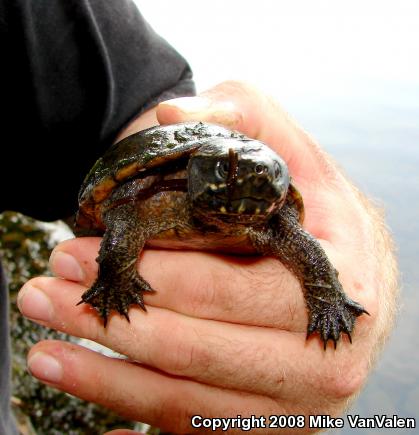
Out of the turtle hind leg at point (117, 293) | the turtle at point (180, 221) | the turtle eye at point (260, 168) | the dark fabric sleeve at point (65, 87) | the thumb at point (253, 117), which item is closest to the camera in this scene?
the turtle eye at point (260, 168)

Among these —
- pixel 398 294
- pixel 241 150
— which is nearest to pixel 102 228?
pixel 241 150

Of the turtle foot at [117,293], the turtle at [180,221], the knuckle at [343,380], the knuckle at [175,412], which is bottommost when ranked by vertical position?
the knuckle at [175,412]

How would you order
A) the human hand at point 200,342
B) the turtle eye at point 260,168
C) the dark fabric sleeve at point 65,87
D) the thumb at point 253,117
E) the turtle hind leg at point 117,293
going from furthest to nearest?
the dark fabric sleeve at point 65,87
the thumb at point 253,117
the human hand at point 200,342
the turtle hind leg at point 117,293
the turtle eye at point 260,168

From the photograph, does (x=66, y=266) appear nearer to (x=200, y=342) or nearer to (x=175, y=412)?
(x=200, y=342)

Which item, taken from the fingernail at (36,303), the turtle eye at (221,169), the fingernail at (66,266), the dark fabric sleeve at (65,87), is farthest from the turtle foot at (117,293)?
the dark fabric sleeve at (65,87)

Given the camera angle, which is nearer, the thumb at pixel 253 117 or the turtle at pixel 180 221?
the turtle at pixel 180 221

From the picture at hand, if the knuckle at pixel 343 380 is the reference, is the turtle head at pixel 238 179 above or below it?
above

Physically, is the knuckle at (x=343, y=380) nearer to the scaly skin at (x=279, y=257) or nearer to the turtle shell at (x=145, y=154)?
the scaly skin at (x=279, y=257)
